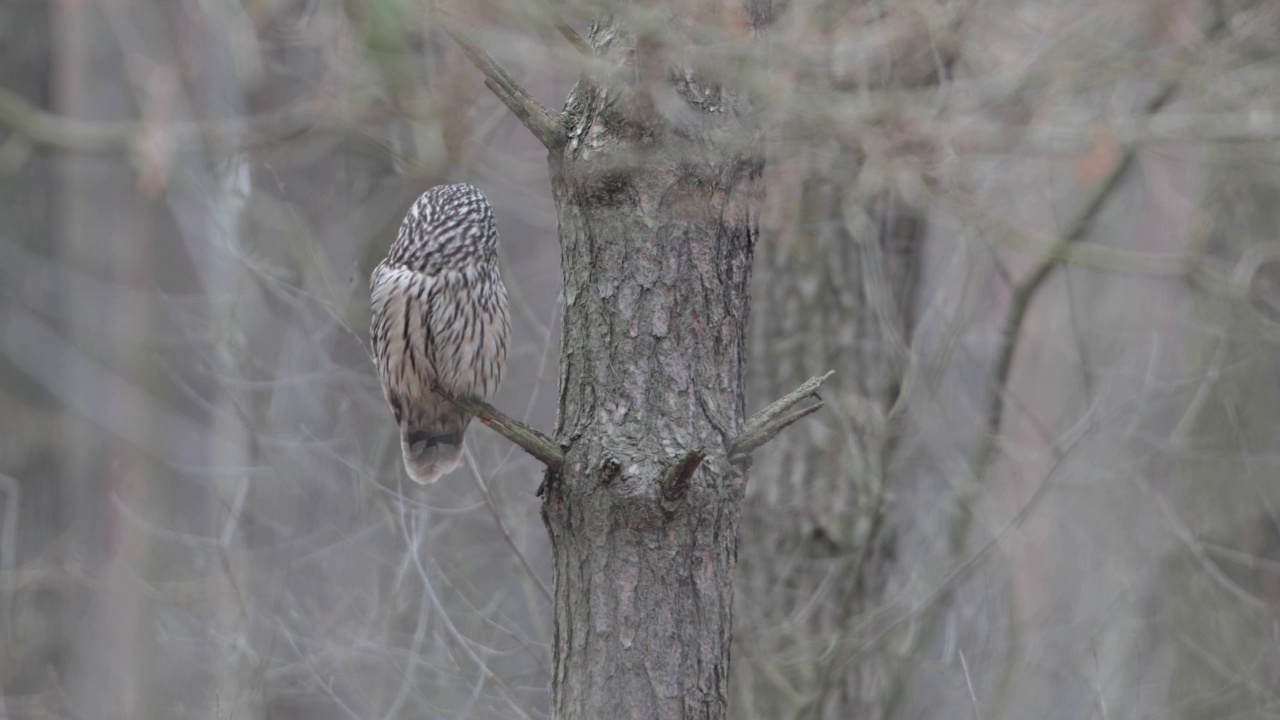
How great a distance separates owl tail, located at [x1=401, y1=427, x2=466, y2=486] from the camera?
13.5 feet

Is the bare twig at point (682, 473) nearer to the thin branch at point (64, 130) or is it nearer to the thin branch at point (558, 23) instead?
the thin branch at point (558, 23)

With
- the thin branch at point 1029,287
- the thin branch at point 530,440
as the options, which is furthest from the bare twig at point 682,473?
the thin branch at point 1029,287

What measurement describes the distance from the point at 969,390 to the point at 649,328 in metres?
3.40

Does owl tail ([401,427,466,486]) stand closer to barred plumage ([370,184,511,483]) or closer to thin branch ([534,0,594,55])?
barred plumage ([370,184,511,483])

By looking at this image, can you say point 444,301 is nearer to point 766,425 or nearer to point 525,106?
point 525,106

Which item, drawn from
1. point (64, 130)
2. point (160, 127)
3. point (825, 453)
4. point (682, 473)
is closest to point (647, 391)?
point (682, 473)

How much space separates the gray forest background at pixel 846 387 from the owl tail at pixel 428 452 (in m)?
0.23

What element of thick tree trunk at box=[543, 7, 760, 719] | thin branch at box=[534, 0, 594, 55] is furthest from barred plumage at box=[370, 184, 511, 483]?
thin branch at box=[534, 0, 594, 55]

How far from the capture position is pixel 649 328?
2.88 metres

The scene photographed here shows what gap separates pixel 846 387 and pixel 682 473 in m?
2.97

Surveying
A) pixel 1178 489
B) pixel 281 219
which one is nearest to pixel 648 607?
pixel 281 219

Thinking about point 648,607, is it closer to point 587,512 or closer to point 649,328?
point 587,512

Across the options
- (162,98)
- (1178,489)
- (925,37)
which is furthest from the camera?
(162,98)

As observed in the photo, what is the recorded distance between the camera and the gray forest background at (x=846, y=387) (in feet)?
15.5
